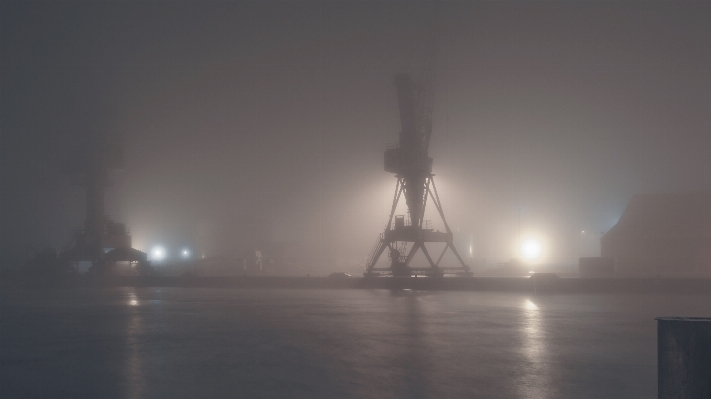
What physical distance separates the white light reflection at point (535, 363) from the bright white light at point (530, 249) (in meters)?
82.6

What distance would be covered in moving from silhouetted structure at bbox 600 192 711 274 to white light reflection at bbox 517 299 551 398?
1942 inches

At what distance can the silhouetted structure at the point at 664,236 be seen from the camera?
189ft

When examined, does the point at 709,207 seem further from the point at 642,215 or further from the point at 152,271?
the point at 152,271

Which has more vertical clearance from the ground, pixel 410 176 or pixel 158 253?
pixel 410 176

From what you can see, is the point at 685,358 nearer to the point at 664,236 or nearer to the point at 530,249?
the point at 664,236

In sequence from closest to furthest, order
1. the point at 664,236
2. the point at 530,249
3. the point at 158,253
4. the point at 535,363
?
the point at 535,363 → the point at 664,236 → the point at 158,253 → the point at 530,249

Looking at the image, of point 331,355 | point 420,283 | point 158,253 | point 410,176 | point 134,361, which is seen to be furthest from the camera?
point 158,253

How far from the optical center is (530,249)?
3777 inches

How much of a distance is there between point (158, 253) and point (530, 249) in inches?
2382

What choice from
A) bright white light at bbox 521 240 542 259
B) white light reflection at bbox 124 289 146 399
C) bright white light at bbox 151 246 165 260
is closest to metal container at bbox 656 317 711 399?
white light reflection at bbox 124 289 146 399

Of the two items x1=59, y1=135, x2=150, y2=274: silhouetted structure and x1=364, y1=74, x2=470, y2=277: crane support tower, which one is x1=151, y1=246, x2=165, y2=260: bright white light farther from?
x1=364, y1=74, x2=470, y2=277: crane support tower

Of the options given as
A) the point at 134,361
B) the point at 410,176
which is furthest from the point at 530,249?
the point at 134,361

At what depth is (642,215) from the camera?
211 feet

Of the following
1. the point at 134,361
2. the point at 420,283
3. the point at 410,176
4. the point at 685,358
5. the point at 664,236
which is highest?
the point at 410,176
